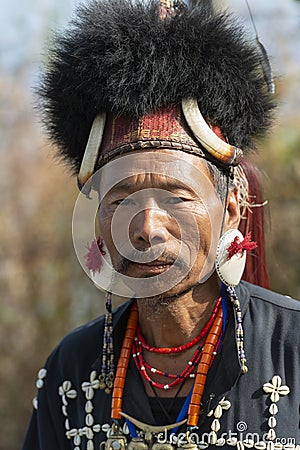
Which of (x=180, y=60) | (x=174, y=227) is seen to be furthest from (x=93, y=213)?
(x=180, y=60)

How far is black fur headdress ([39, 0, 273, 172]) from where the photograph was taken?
2.68 meters

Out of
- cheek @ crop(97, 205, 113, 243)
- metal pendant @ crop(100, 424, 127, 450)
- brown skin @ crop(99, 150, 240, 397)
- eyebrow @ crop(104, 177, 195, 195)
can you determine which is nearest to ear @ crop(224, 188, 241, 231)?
brown skin @ crop(99, 150, 240, 397)

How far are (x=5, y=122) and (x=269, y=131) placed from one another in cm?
518

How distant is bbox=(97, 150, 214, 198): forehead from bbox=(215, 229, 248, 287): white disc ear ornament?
18 cm

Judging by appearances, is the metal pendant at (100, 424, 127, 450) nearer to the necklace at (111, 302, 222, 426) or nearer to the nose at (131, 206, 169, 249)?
the necklace at (111, 302, 222, 426)

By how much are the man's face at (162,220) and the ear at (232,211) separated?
109 mm

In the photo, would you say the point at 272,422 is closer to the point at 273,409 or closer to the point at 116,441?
the point at 273,409

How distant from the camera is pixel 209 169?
275cm

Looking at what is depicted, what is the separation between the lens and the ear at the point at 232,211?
2.86 m

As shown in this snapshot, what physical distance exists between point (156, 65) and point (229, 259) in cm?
71

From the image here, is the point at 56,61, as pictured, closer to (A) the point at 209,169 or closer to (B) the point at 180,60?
(B) the point at 180,60

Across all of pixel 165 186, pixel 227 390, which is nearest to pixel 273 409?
pixel 227 390

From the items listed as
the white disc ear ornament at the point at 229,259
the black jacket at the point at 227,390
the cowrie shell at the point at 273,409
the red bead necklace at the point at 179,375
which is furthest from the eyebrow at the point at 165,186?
the cowrie shell at the point at 273,409

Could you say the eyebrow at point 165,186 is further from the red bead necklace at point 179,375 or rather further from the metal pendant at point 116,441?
the metal pendant at point 116,441
